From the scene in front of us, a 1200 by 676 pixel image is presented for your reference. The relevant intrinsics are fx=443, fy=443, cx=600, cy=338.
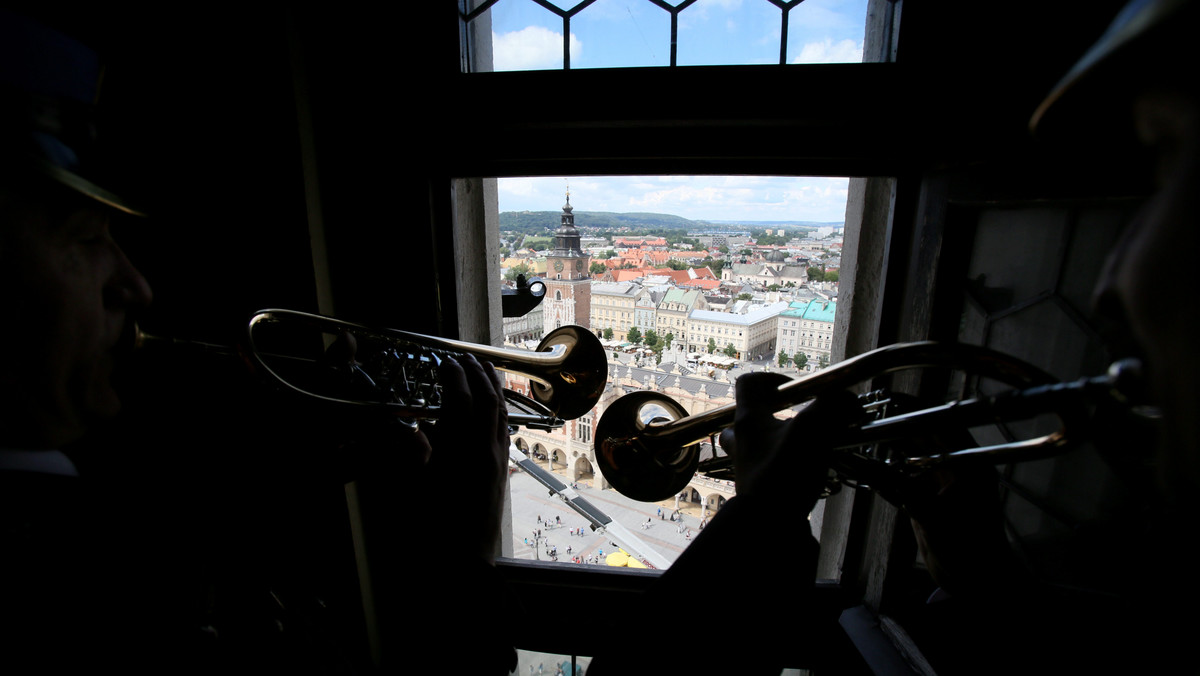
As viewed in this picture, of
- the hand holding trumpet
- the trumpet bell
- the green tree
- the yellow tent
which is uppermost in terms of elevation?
the green tree

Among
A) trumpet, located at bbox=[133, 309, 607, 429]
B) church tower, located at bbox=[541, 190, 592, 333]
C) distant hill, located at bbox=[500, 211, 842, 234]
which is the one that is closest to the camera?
trumpet, located at bbox=[133, 309, 607, 429]

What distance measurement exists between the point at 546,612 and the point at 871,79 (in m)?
1.83

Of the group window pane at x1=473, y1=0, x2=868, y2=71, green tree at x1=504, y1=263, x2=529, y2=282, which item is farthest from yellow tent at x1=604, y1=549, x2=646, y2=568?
window pane at x1=473, y1=0, x2=868, y2=71

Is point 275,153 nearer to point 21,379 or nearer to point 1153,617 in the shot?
point 21,379

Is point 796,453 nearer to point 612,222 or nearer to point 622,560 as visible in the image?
point 612,222

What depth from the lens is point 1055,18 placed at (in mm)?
847

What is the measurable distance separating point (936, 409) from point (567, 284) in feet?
3.86

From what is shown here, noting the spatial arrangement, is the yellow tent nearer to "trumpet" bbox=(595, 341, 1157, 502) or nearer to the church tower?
"trumpet" bbox=(595, 341, 1157, 502)

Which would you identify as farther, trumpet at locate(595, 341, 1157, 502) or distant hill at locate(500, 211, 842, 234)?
distant hill at locate(500, 211, 842, 234)

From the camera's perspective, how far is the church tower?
1.56m

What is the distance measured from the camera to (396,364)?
1115 millimetres

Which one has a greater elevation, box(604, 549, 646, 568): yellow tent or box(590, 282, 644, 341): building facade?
box(590, 282, 644, 341): building facade

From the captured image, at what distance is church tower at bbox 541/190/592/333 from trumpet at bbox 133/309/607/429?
0.21 metres

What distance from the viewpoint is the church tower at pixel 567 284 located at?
1.56 metres
